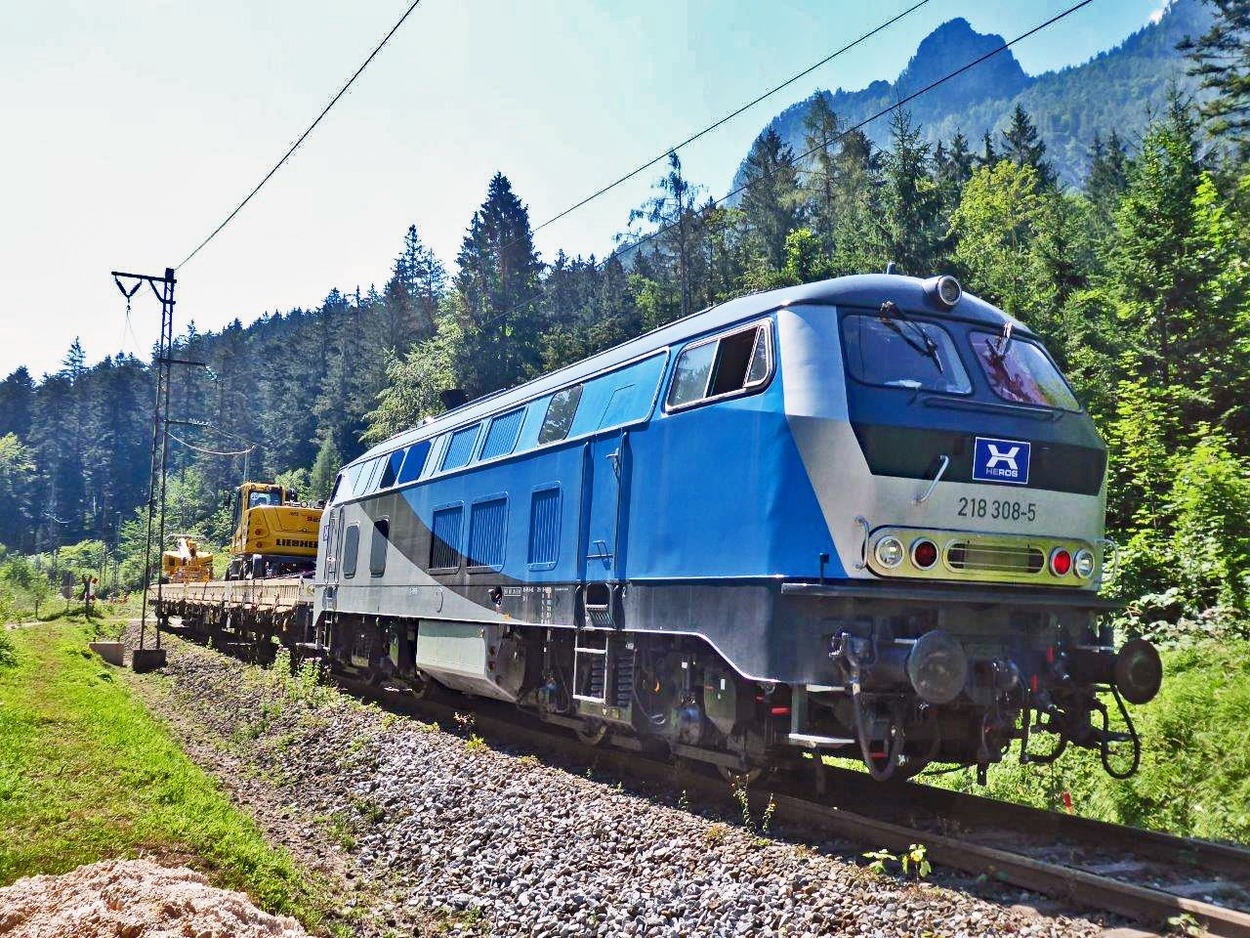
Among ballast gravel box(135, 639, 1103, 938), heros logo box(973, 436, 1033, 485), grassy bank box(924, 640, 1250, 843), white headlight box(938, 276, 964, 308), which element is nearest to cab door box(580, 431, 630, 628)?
ballast gravel box(135, 639, 1103, 938)

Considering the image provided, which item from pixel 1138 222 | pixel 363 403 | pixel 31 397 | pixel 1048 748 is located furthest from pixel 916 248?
pixel 31 397

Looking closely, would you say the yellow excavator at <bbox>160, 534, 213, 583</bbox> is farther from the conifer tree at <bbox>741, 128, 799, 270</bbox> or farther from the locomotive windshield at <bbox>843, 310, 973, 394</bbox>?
the locomotive windshield at <bbox>843, 310, 973, 394</bbox>

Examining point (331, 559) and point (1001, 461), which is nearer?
point (1001, 461)

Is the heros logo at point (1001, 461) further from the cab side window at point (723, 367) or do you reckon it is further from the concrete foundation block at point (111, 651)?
the concrete foundation block at point (111, 651)

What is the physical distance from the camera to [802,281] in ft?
123

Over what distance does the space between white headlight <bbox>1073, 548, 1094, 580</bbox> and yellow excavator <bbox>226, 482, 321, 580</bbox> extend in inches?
1032

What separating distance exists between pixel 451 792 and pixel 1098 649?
216 inches

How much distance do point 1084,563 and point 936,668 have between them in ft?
6.52

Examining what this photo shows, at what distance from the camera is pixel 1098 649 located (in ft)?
23.8

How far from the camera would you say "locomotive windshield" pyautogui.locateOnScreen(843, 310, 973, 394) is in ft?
23.7

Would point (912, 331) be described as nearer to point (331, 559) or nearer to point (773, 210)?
point (331, 559)

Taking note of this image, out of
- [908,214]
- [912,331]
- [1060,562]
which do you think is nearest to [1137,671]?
[1060,562]

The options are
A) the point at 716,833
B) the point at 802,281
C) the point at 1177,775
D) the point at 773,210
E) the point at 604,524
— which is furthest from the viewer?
the point at 773,210

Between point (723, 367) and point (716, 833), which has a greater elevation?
point (723, 367)
